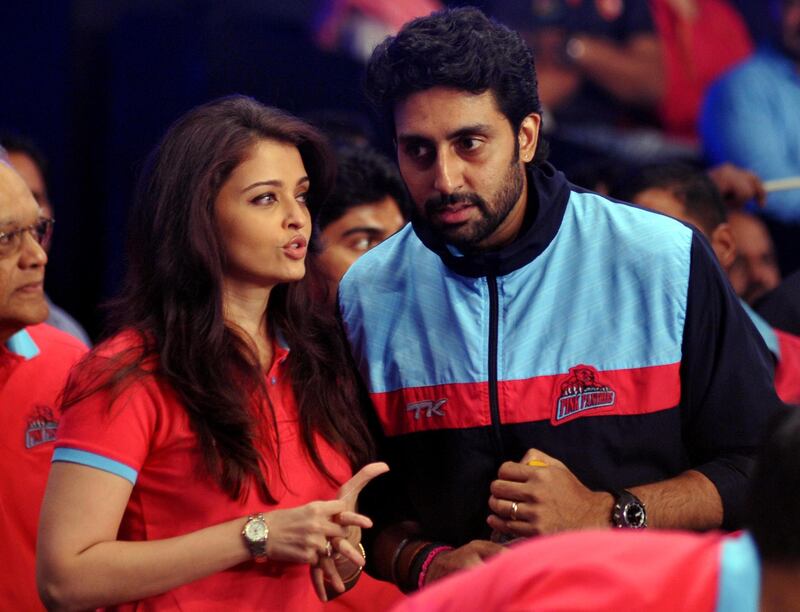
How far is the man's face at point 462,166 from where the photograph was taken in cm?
230

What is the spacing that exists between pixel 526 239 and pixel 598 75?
3080 mm

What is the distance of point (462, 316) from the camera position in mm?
2330

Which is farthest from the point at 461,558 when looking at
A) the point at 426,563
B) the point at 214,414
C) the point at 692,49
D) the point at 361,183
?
the point at 692,49

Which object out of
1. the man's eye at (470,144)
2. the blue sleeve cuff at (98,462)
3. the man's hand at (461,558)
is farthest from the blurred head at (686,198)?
the blue sleeve cuff at (98,462)

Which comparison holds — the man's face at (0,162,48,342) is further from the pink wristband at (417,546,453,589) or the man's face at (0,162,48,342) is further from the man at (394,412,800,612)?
the man at (394,412,800,612)

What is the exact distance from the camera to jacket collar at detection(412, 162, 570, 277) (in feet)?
7.57

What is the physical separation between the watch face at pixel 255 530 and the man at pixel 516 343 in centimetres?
36

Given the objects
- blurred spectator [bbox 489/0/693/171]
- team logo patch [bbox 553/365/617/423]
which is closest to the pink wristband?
team logo patch [bbox 553/365/617/423]

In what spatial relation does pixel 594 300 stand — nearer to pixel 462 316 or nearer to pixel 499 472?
pixel 462 316

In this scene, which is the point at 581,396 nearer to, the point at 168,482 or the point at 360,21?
the point at 168,482

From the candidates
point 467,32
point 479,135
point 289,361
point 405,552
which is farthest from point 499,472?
point 467,32

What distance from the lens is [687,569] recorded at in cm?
114

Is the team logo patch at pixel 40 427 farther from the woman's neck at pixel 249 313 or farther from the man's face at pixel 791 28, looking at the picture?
the man's face at pixel 791 28

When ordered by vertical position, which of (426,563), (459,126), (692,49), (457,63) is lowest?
(426,563)
